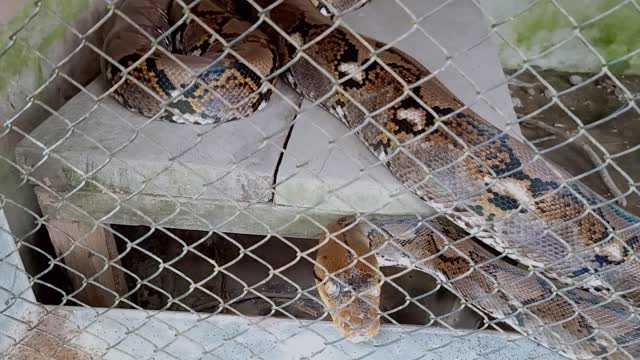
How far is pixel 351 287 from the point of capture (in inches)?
114

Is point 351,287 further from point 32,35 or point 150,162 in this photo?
point 32,35

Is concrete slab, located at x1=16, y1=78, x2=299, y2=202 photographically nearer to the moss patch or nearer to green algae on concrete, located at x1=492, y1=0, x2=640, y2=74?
green algae on concrete, located at x1=492, y1=0, x2=640, y2=74

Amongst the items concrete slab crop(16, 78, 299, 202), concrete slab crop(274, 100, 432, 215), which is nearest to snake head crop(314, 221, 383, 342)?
concrete slab crop(274, 100, 432, 215)

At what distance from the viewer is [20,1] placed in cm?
262

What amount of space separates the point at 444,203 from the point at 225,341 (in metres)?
1.13

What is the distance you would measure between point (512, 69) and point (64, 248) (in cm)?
402

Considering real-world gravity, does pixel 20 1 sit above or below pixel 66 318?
above

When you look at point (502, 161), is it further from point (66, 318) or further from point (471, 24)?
point (66, 318)

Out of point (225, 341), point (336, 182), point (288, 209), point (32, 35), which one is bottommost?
point (225, 341)

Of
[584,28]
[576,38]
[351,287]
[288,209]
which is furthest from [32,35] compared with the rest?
[584,28]

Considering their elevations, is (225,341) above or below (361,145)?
below

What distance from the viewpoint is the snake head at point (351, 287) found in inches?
105

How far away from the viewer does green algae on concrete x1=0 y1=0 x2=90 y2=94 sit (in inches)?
102

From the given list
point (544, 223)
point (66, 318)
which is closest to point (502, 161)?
point (544, 223)
